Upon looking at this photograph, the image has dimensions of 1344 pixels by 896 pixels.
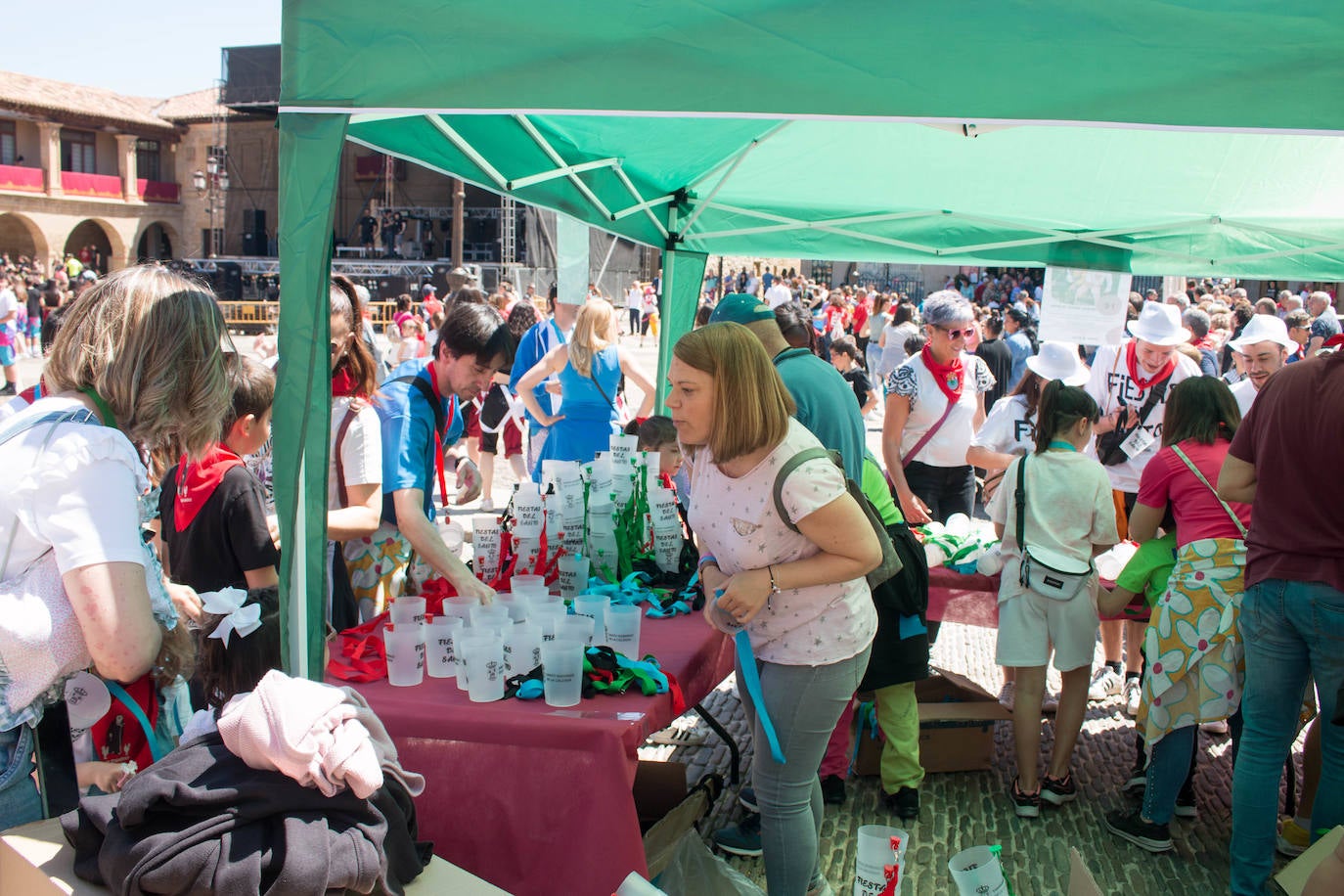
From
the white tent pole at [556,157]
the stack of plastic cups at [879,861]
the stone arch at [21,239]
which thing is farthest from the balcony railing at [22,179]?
the stack of plastic cups at [879,861]

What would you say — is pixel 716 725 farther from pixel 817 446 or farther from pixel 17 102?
pixel 17 102

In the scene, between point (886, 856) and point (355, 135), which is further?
point (355, 135)

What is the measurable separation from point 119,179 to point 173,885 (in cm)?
4877

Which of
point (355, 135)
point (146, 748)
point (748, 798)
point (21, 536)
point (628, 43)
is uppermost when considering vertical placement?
point (628, 43)

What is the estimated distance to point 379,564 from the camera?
128 inches

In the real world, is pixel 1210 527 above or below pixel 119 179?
below

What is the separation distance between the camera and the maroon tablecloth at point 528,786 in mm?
2256

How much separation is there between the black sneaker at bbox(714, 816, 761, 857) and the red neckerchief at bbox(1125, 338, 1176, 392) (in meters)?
2.96

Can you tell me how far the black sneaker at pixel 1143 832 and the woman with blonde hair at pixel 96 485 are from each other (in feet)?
10.1

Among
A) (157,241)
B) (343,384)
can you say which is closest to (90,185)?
(157,241)

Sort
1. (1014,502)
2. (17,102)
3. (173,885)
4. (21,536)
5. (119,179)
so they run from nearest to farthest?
(173,885) → (21,536) → (1014,502) → (17,102) → (119,179)

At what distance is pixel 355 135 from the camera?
2.83m

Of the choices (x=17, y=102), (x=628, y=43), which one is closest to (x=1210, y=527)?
(x=628, y=43)

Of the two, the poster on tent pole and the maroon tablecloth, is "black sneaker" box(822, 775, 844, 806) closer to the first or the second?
the maroon tablecloth
